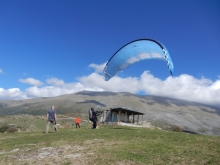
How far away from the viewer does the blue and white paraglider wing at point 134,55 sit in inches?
833

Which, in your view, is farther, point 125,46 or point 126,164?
point 125,46

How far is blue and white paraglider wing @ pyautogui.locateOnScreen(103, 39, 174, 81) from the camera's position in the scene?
21.2 meters

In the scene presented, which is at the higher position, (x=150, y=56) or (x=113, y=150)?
(x=150, y=56)

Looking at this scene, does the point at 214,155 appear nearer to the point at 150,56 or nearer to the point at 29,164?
the point at 29,164

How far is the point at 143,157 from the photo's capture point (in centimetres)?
1074

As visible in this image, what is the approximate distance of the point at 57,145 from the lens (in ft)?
48.4

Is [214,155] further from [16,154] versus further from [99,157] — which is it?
[16,154]

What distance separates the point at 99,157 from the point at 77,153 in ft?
5.47

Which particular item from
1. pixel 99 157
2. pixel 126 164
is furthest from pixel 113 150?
pixel 126 164

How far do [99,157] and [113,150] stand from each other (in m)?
1.46

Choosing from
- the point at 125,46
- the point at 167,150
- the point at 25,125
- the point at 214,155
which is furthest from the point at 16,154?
the point at 25,125

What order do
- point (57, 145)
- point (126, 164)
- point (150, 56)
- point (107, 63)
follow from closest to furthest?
point (126, 164) → point (57, 145) → point (150, 56) → point (107, 63)

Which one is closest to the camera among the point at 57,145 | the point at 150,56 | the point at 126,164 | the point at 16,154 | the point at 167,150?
the point at 126,164

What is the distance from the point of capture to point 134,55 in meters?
24.7
